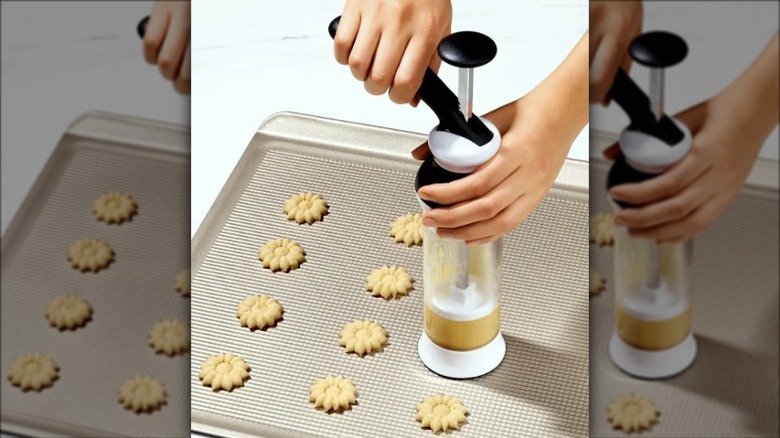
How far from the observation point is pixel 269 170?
713 millimetres

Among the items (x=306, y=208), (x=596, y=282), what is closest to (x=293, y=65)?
(x=306, y=208)

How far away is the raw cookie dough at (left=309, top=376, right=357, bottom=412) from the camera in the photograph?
591mm

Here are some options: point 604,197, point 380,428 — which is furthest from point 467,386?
point 604,197

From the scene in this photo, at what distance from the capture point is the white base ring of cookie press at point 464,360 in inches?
23.8

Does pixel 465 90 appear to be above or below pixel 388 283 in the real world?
above

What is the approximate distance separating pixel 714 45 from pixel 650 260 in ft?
0.22

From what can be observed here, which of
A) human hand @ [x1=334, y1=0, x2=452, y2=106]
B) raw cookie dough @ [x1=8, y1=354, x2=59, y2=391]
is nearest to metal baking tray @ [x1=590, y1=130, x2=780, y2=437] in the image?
human hand @ [x1=334, y1=0, x2=452, y2=106]

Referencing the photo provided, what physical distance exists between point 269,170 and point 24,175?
0.62ft

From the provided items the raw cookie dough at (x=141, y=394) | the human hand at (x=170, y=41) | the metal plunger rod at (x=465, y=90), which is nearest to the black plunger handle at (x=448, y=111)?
the metal plunger rod at (x=465, y=90)

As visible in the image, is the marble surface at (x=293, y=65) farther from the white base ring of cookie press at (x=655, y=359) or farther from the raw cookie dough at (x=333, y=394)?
the white base ring of cookie press at (x=655, y=359)

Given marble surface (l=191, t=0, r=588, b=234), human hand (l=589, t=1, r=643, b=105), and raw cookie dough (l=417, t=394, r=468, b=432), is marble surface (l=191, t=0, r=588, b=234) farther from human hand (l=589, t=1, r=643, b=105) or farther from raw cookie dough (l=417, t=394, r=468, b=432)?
human hand (l=589, t=1, r=643, b=105)

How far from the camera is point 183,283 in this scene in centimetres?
62

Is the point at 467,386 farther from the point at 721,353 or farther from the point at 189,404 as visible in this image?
the point at 721,353

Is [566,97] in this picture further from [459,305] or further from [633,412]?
[633,412]
